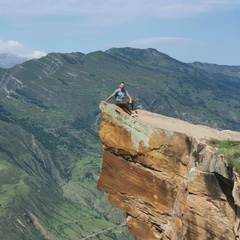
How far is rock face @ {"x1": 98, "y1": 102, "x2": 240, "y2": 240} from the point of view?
33.2m

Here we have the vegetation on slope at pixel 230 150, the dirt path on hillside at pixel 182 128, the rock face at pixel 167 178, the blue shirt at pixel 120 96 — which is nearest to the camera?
the vegetation on slope at pixel 230 150

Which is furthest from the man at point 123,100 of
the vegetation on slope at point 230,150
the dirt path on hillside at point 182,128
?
the vegetation on slope at point 230,150

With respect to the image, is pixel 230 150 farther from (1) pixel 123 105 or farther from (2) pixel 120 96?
(2) pixel 120 96

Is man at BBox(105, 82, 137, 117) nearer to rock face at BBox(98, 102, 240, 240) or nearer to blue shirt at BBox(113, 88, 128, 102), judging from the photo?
blue shirt at BBox(113, 88, 128, 102)

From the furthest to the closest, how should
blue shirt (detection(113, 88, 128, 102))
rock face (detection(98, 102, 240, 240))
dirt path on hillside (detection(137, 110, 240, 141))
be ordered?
blue shirt (detection(113, 88, 128, 102))
dirt path on hillside (detection(137, 110, 240, 141))
rock face (detection(98, 102, 240, 240))

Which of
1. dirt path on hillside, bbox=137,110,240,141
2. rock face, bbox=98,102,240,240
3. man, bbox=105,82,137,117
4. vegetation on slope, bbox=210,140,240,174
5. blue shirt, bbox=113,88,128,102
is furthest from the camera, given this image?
blue shirt, bbox=113,88,128,102

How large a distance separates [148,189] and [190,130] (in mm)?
7124

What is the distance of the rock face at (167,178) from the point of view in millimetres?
33250

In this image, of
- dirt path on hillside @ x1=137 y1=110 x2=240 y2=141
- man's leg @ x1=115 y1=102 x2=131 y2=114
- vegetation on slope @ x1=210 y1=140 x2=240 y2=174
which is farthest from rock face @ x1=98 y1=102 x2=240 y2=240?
man's leg @ x1=115 y1=102 x2=131 y2=114

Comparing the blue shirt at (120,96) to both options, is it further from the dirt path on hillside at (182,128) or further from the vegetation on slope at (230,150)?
the vegetation on slope at (230,150)

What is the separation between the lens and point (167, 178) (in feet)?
128

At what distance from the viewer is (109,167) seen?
44188mm

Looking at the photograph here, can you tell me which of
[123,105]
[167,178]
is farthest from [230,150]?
[123,105]

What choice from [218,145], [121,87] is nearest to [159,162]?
[218,145]
